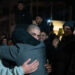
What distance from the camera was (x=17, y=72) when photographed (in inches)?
85.6

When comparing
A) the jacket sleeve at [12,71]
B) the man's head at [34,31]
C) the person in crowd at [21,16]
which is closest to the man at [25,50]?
the jacket sleeve at [12,71]

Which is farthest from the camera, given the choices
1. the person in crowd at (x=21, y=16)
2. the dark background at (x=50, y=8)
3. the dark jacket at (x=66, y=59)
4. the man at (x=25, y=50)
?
the dark background at (x=50, y=8)

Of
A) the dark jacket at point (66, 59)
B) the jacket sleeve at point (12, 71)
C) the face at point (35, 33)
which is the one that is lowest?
the jacket sleeve at point (12, 71)

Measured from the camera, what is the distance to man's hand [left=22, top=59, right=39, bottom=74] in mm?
2221

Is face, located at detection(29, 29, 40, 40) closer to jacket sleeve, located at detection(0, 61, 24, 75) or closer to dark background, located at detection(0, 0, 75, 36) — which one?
jacket sleeve, located at detection(0, 61, 24, 75)

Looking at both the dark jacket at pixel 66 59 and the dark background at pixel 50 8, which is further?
the dark background at pixel 50 8

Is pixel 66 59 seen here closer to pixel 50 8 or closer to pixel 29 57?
pixel 29 57

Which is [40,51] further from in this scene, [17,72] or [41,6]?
[41,6]

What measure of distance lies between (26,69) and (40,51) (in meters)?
0.34

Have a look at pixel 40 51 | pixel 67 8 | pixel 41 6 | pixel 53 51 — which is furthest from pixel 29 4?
pixel 40 51

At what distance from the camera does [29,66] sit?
7.40 feet

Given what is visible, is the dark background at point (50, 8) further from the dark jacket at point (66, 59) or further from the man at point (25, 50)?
the dark jacket at point (66, 59)

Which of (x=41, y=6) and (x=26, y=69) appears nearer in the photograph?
(x=26, y=69)

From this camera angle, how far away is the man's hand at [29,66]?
7.29 ft
